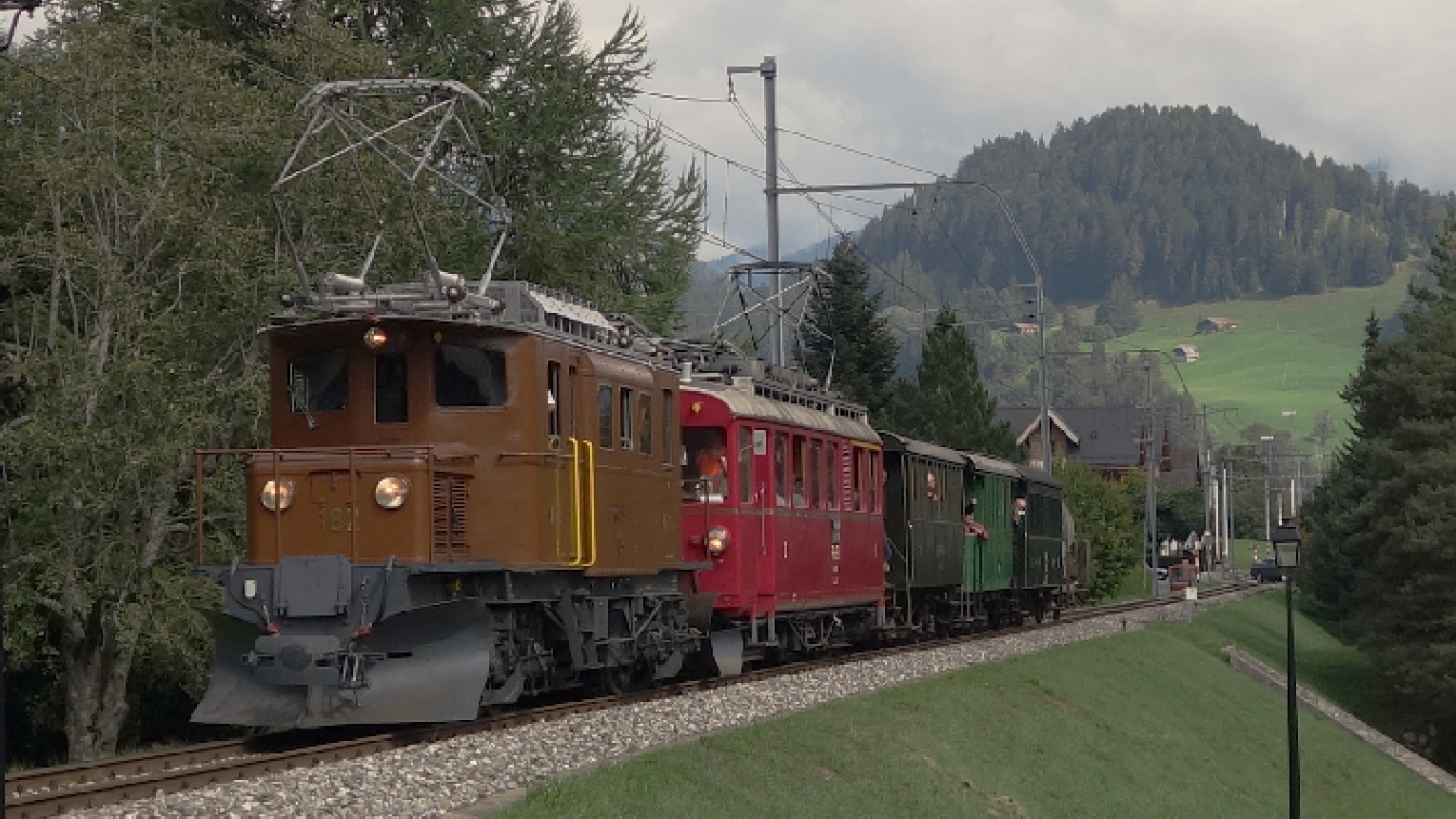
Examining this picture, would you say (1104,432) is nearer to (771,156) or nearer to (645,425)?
(771,156)

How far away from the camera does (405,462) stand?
16609 millimetres

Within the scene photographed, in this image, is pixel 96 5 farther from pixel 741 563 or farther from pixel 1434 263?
pixel 1434 263

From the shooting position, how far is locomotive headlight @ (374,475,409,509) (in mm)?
16422

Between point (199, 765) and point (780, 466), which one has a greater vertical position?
point (780, 466)

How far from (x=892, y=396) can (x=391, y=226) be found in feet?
137

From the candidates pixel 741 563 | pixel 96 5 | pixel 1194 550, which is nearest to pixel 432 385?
pixel 741 563

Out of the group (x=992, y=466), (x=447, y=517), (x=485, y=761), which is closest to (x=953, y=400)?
(x=992, y=466)

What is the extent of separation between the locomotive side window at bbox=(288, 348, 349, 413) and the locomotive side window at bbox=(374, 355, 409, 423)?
1.00ft

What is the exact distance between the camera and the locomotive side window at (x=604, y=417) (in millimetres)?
18891

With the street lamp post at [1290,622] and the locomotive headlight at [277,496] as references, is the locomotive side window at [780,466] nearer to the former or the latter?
the street lamp post at [1290,622]

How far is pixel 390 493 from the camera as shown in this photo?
16.4 meters

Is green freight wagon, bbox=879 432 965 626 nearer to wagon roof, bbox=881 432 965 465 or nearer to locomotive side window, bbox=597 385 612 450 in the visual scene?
wagon roof, bbox=881 432 965 465

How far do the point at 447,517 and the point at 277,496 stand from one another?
60.1 inches

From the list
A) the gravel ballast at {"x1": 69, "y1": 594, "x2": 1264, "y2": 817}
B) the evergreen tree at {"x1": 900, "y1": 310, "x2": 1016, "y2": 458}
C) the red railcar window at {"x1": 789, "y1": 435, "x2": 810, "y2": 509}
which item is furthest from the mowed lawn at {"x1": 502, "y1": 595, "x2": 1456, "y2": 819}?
the evergreen tree at {"x1": 900, "y1": 310, "x2": 1016, "y2": 458}
